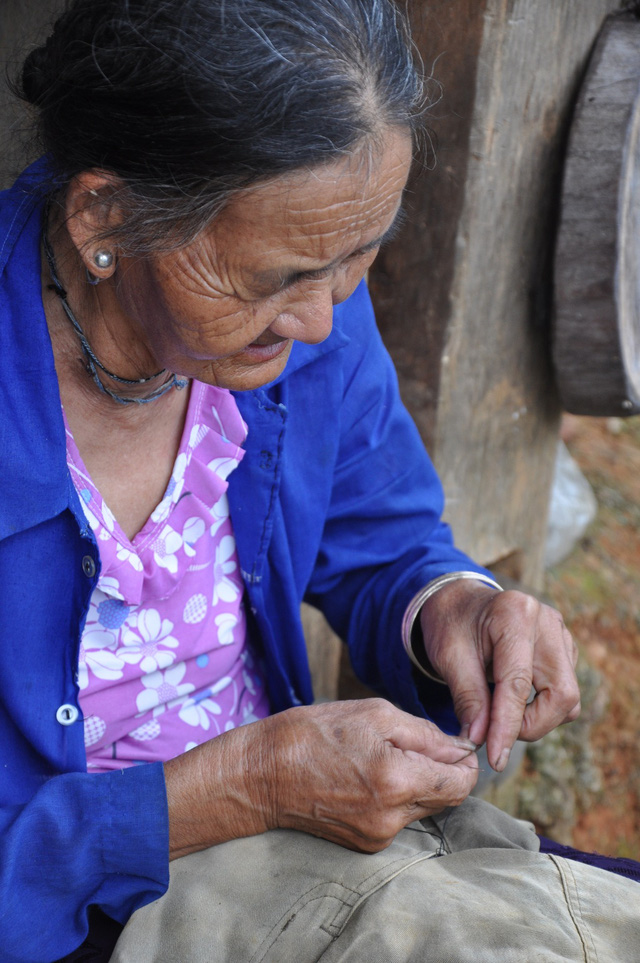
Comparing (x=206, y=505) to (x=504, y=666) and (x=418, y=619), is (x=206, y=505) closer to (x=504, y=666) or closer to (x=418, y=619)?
(x=418, y=619)

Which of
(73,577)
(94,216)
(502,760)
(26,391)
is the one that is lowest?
(502,760)

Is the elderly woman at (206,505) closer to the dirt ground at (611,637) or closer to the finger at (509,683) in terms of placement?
the finger at (509,683)

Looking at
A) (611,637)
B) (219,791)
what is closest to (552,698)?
(219,791)

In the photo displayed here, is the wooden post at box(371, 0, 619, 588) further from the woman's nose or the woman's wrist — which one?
the woman's nose

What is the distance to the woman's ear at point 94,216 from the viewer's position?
4.16 feet

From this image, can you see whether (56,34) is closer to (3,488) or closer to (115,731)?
(3,488)

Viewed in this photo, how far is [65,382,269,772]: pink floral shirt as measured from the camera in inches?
60.3

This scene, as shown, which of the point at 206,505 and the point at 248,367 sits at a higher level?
the point at 248,367

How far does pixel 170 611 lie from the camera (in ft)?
5.37

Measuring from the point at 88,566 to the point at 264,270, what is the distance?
524mm

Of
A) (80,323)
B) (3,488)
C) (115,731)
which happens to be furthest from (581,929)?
(80,323)

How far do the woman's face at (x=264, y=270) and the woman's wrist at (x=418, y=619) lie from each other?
1.97 ft

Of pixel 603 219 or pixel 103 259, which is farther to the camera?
pixel 603 219

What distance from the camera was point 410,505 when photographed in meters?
1.93
